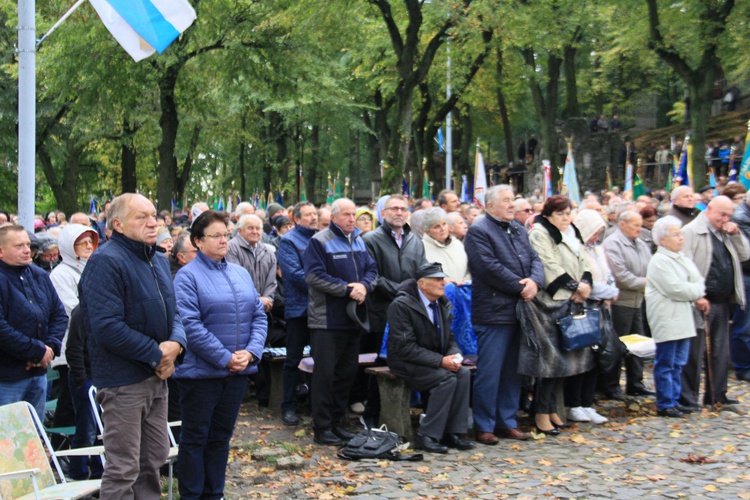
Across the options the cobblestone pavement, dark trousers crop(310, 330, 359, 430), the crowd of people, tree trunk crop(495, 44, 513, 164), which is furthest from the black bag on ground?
tree trunk crop(495, 44, 513, 164)

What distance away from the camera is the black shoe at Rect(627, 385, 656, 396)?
34.8 ft

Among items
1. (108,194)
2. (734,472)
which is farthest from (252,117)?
(734,472)

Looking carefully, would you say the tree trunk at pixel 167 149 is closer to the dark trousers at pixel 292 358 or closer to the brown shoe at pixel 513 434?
the dark trousers at pixel 292 358

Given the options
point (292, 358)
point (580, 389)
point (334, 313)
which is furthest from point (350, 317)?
point (580, 389)

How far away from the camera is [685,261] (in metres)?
9.43

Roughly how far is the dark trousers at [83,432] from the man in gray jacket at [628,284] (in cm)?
578

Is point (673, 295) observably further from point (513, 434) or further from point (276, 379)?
point (276, 379)

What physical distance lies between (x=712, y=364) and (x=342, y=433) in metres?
4.20

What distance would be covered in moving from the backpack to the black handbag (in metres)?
1.98

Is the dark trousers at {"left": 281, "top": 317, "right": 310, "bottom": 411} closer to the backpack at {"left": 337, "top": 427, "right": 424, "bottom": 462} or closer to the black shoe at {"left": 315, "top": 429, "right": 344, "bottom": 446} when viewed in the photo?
the black shoe at {"left": 315, "top": 429, "right": 344, "bottom": 446}

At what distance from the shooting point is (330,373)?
8484 mm

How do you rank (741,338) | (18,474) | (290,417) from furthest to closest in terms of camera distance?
1. (741,338)
2. (290,417)
3. (18,474)

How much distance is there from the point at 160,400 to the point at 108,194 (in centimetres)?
5347

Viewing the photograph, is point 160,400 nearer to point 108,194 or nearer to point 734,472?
point 734,472
